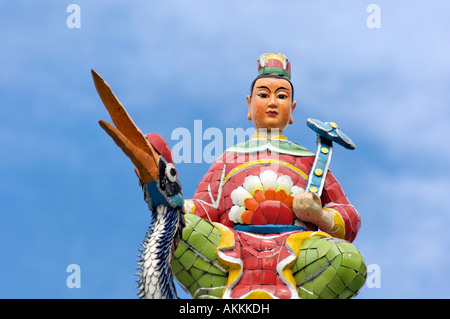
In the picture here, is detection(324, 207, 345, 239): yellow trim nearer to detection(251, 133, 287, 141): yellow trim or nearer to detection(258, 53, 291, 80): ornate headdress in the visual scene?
detection(251, 133, 287, 141): yellow trim

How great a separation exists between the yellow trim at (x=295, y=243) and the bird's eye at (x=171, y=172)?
122 cm

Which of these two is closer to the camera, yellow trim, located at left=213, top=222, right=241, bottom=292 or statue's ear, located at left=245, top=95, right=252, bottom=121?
yellow trim, located at left=213, top=222, right=241, bottom=292

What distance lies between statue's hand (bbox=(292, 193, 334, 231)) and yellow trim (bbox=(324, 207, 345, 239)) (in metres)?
0.06

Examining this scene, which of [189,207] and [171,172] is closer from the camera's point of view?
[171,172]

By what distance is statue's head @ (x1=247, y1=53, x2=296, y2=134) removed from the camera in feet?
26.2

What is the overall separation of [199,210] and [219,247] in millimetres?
711

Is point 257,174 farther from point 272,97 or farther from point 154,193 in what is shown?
point 154,193

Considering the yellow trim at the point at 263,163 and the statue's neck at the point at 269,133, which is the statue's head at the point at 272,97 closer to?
the statue's neck at the point at 269,133

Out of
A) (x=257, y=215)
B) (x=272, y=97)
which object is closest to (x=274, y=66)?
(x=272, y=97)

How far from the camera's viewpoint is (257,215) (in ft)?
23.9

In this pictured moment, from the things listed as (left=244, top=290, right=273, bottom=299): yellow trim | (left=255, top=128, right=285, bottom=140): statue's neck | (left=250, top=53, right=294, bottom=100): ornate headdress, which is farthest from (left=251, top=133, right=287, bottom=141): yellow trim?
(left=244, top=290, right=273, bottom=299): yellow trim

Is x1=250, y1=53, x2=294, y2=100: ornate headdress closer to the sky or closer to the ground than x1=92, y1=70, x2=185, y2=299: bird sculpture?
closer to the sky

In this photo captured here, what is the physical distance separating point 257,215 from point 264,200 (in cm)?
18
